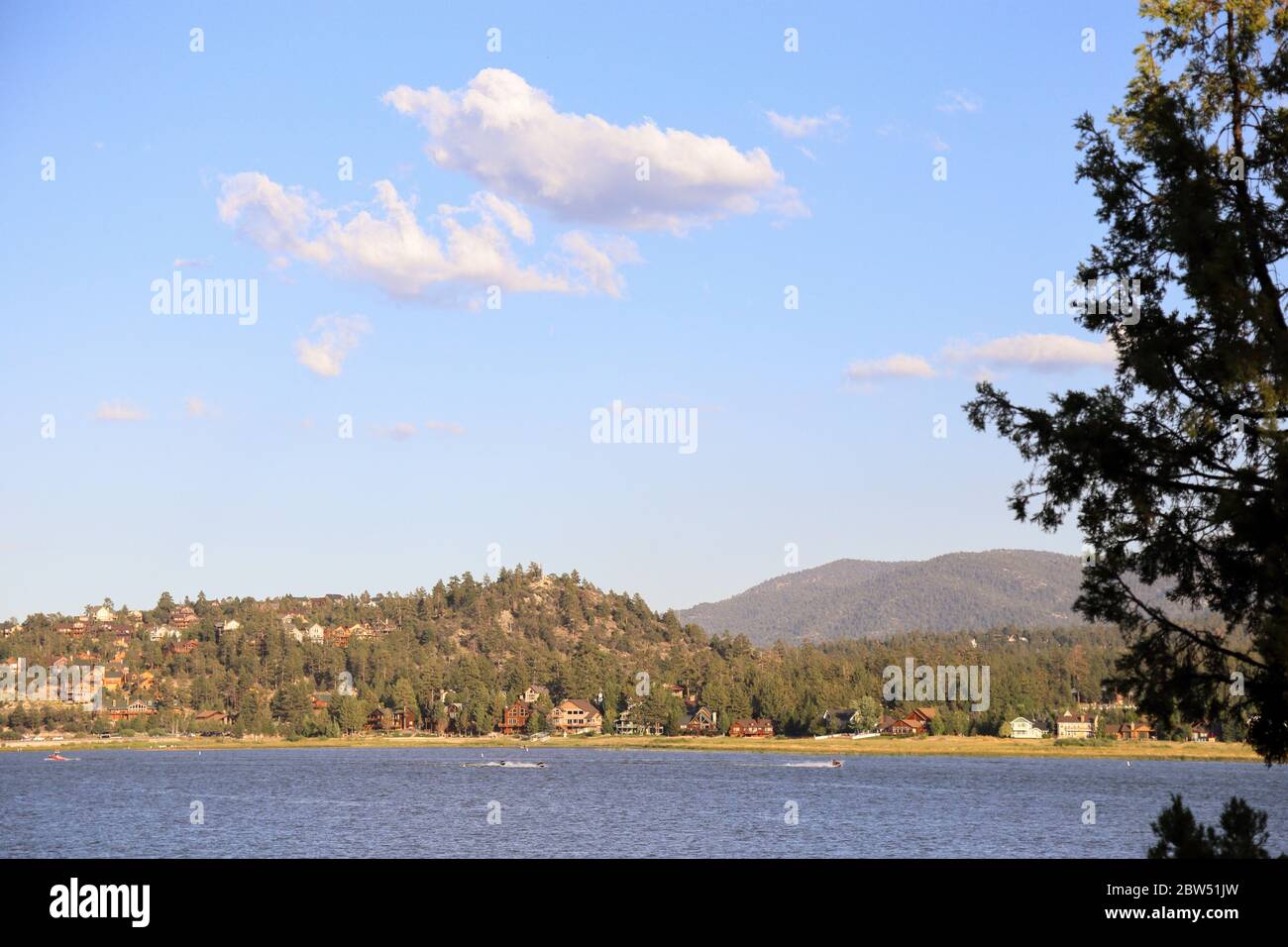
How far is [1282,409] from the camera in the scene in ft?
59.2

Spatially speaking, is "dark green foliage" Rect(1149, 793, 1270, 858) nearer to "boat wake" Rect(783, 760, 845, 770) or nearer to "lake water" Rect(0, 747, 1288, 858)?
"lake water" Rect(0, 747, 1288, 858)

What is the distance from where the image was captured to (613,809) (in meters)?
102

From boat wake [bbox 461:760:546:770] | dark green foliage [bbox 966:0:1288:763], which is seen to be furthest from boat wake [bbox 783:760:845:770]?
dark green foliage [bbox 966:0:1288:763]

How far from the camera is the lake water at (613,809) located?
249 ft

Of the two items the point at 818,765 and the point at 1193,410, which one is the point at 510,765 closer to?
the point at 818,765

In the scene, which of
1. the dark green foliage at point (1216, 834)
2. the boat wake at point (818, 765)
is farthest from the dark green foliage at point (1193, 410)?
the boat wake at point (818, 765)

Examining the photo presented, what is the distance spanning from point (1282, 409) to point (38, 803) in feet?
399

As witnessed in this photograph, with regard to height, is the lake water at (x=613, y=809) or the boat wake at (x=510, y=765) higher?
the lake water at (x=613, y=809)

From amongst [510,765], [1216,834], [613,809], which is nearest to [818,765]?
[510,765]

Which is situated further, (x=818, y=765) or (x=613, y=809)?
(x=818, y=765)

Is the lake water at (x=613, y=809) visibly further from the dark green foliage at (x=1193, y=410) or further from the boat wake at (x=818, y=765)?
the dark green foliage at (x=1193, y=410)

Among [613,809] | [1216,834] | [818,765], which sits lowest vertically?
[818,765]
